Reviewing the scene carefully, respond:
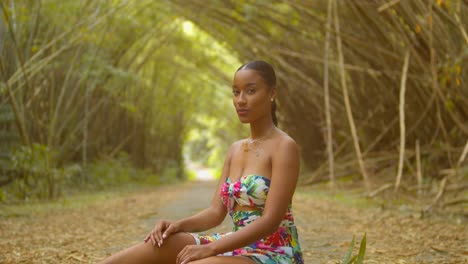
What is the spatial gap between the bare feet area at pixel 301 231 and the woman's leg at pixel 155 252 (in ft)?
3.13

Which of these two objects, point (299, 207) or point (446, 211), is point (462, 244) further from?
point (299, 207)

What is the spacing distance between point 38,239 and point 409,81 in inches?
145

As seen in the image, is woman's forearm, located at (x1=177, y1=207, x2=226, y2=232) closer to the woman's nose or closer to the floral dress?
the floral dress

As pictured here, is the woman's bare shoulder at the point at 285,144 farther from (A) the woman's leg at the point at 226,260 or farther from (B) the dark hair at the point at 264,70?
(A) the woman's leg at the point at 226,260

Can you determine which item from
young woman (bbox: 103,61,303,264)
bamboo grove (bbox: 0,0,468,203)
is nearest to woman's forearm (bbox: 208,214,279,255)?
young woman (bbox: 103,61,303,264)

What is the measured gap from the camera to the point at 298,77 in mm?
7543

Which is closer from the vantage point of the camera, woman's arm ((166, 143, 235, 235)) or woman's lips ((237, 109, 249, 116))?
woman's lips ((237, 109, 249, 116))

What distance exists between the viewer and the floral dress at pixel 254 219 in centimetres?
164

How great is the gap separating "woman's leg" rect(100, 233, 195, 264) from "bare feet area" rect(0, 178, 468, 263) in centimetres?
95

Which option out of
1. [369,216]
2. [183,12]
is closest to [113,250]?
[369,216]

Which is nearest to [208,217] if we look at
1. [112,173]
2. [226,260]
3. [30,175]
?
[226,260]

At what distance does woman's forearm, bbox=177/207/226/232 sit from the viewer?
1.75 meters

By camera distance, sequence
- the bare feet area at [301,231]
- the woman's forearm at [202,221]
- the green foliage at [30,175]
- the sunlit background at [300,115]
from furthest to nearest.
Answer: the green foliage at [30,175] < the sunlit background at [300,115] < the bare feet area at [301,231] < the woman's forearm at [202,221]

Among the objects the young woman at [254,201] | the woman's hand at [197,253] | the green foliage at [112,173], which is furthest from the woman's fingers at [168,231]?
the green foliage at [112,173]
